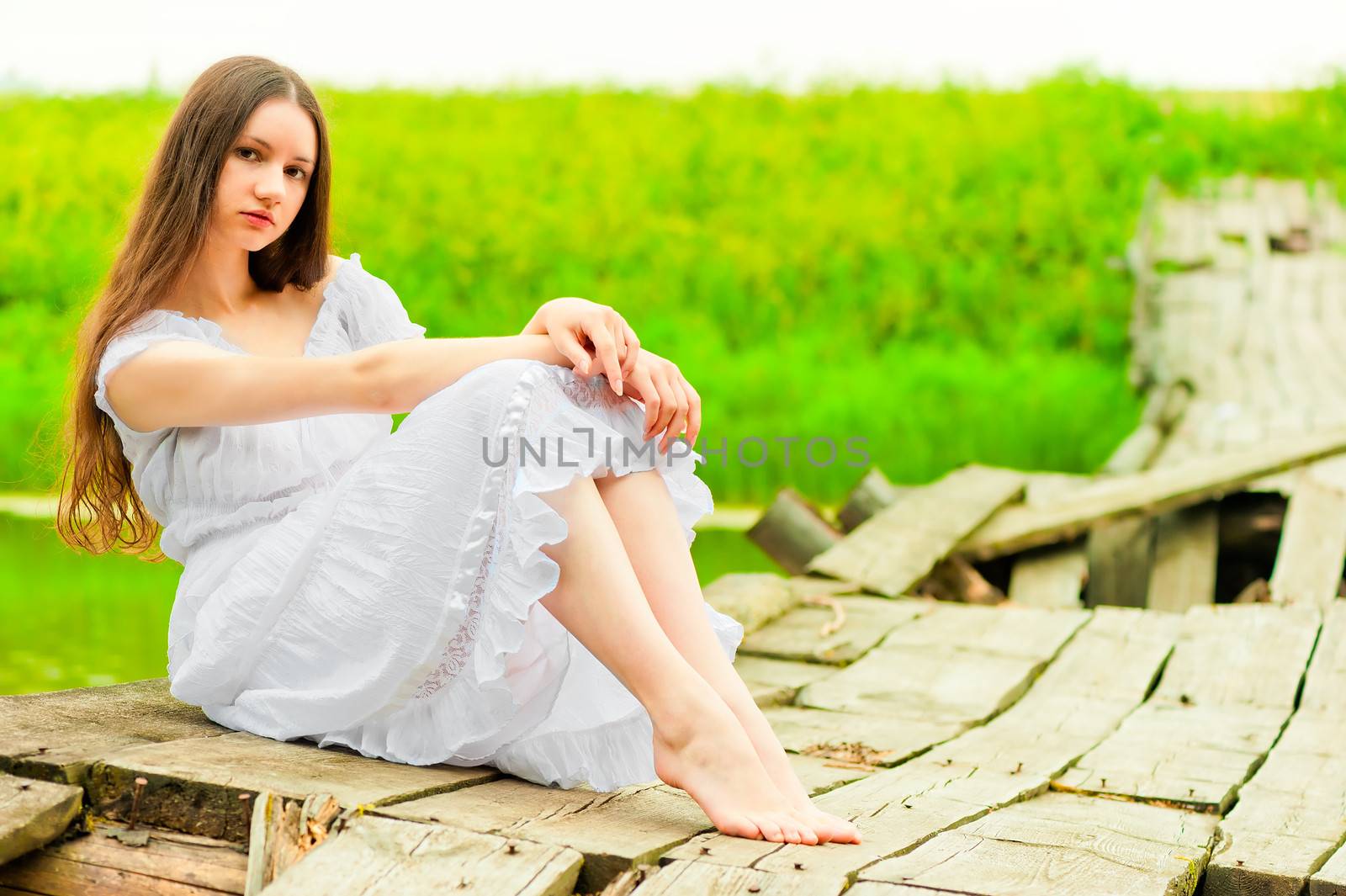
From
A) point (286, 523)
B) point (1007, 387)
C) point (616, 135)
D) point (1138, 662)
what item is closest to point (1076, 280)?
point (1007, 387)

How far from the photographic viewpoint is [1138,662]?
276cm

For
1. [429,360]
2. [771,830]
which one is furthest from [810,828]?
[429,360]

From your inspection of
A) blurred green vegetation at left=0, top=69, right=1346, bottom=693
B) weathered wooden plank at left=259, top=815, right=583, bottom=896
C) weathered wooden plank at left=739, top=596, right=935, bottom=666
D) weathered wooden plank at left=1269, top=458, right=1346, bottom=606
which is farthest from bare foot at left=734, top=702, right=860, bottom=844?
blurred green vegetation at left=0, top=69, right=1346, bottom=693

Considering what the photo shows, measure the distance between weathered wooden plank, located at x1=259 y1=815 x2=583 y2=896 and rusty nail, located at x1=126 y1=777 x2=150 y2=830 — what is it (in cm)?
29

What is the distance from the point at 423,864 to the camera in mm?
1315

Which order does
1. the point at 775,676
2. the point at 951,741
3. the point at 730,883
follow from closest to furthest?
1. the point at 730,883
2. the point at 951,741
3. the point at 775,676

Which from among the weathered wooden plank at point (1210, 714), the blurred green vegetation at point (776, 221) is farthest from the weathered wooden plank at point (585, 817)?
the blurred green vegetation at point (776, 221)

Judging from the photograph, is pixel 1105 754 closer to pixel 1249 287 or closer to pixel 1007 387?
pixel 1249 287

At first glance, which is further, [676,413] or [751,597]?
[751,597]

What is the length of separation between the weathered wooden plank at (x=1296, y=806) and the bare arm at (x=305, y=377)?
0.95 metres

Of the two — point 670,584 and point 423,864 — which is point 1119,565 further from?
point 423,864

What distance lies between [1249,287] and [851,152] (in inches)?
202

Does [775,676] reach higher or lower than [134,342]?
lower

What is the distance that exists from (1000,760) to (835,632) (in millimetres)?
948
